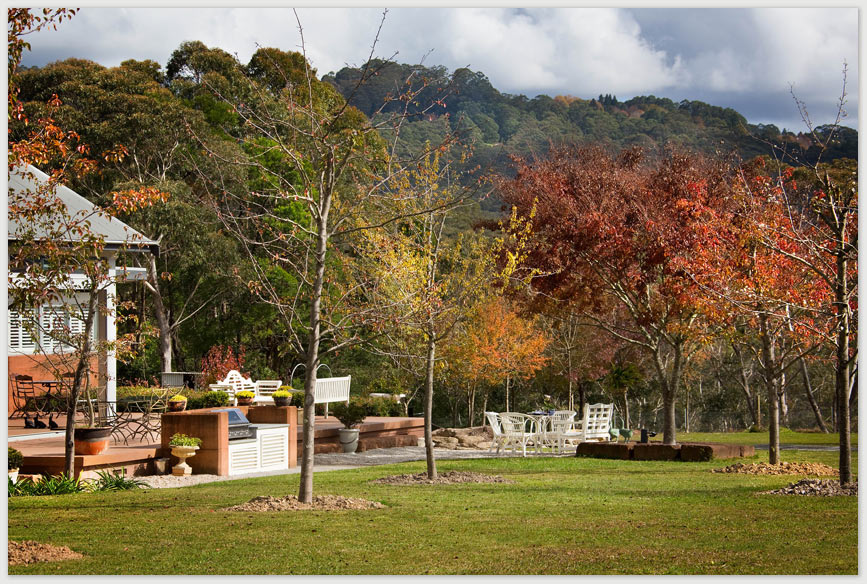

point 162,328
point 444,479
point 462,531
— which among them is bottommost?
point 444,479

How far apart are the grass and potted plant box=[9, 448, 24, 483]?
34.8 inches

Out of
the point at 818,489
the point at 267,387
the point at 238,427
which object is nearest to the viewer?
the point at 818,489

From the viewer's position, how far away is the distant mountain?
9.74m

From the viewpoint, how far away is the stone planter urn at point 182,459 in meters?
12.1

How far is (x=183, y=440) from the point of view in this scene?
39.8 ft

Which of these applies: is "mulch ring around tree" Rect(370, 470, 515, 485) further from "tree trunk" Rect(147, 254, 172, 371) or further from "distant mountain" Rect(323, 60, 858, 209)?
"tree trunk" Rect(147, 254, 172, 371)

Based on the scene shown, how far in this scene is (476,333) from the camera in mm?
22391

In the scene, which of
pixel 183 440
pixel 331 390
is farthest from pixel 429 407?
pixel 331 390

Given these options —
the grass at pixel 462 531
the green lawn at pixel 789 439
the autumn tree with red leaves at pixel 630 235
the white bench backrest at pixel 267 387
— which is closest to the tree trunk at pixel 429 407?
the grass at pixel 462 531

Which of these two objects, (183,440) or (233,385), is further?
(233,385)

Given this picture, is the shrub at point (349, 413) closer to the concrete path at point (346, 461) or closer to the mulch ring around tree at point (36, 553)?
the concrete path at point (346, 461)

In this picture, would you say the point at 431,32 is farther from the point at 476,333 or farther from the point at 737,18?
the point at 476,333

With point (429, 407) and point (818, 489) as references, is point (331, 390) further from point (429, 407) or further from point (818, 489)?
point (818, 489)

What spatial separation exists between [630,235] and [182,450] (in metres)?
8.75
